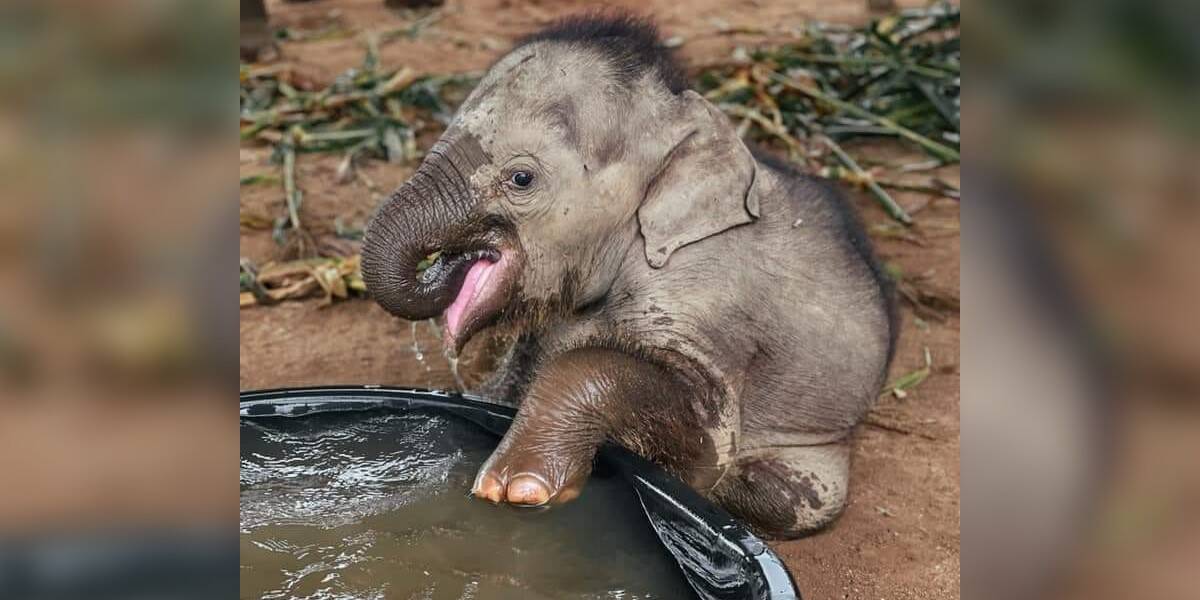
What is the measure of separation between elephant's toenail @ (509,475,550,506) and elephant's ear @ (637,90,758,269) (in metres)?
0.68

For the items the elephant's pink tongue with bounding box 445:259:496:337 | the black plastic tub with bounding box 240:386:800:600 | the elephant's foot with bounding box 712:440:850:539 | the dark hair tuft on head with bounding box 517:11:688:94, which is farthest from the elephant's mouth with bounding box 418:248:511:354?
the elephant's foot with bounding box 712:440:850:539

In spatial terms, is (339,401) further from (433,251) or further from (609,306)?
(609,306)

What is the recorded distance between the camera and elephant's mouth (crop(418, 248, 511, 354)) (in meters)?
3.01

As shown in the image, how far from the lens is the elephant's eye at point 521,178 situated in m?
2.99

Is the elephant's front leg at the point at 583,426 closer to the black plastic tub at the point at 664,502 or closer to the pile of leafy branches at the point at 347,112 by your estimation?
the black plastic tub at the point at 664,502

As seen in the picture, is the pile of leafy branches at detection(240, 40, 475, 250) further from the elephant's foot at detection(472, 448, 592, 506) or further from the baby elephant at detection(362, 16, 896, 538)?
the elephant's foot at detection(472, 448, 592, 506)

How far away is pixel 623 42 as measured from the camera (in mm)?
3205
